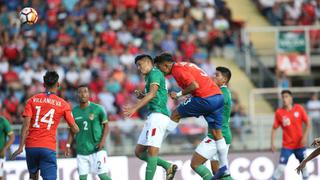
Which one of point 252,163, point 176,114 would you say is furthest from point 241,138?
point 176,114

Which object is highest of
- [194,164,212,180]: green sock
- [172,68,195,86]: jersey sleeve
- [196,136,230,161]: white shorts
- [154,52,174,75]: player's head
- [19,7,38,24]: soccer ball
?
[19,7,38,24]: soccer ball

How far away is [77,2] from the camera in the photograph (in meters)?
31.0

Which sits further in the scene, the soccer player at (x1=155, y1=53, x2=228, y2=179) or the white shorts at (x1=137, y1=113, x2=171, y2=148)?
the white shorts at (x1=137, y1=113, x2=171, y2=148)

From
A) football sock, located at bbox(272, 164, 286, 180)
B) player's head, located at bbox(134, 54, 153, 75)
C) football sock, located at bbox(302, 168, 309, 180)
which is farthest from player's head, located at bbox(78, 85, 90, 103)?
football sock, located at bbox(302, 168, 309, 180)

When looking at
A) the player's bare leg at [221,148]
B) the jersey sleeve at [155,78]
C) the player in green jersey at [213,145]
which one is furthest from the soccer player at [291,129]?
the jersey sleeve at [155,78]

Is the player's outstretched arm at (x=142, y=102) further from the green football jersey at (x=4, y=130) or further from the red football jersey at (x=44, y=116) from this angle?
the green football jersey at (x=4, y=130)

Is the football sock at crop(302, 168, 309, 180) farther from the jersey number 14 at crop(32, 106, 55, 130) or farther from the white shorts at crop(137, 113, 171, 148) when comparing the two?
the jersey number 14 at crop(32, 106, 55, 130)

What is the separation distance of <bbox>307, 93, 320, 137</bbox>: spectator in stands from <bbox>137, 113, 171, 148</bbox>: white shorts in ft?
24.3

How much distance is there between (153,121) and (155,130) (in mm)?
168

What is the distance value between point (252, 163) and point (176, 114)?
6.06 meters

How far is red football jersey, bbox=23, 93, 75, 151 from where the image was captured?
17000mm

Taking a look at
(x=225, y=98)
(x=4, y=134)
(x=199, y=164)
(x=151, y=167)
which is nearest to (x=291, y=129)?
(x=225, y=98)

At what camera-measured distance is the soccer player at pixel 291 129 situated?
21.9m

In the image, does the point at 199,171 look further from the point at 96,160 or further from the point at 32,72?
the point at 32,72
